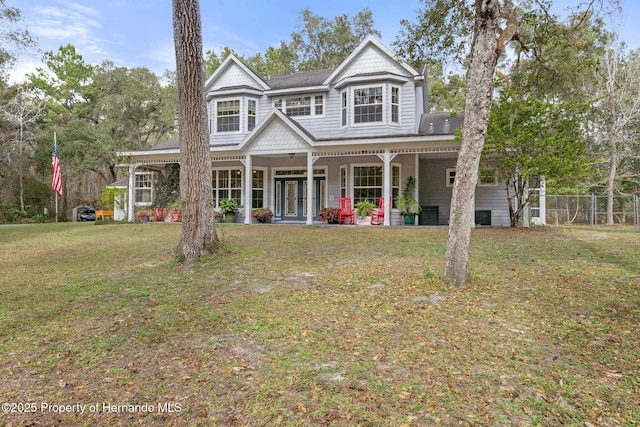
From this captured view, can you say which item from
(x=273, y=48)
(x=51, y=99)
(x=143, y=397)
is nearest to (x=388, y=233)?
(x=143, y=397)

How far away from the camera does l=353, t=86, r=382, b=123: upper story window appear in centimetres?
1609

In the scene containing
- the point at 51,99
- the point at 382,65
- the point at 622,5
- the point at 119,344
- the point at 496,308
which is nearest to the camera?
the point at 119,344

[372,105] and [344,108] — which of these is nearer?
[372,105]

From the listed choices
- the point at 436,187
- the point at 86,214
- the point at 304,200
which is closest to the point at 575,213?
the point at 436,187

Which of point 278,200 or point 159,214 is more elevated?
point 278,200

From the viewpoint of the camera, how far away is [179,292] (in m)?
5.39

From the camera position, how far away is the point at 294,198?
18.2 m

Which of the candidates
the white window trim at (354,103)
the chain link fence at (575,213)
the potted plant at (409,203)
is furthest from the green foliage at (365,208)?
the chain link fence at (575,213)

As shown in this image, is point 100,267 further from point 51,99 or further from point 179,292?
point 51,99

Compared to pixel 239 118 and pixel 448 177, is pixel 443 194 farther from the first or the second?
pixel 239 118

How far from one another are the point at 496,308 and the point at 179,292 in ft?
13.5

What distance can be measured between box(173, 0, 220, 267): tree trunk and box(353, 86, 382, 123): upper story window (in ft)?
31.4

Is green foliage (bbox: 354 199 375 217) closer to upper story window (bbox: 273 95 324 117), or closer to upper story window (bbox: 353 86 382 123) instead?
upper story window (bbox: 353 86 382 123)

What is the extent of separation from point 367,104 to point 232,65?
738 centimetres
